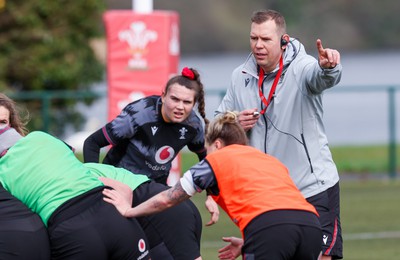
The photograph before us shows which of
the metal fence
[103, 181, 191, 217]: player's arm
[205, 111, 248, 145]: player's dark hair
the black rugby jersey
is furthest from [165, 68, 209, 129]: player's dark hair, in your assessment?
the metal fence

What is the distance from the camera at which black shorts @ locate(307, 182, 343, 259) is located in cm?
699

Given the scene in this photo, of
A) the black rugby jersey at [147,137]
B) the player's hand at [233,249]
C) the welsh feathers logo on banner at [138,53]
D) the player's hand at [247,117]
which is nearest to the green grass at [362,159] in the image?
the welsh feathers logo on banner at [138,53]

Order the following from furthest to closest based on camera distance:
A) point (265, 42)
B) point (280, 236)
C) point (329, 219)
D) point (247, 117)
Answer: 1. point (329, 219)
2. point (265, 42)
3. point (247, 117)
4. point (280, 236)

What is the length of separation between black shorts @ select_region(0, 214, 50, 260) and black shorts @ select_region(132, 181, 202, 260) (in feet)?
2.80

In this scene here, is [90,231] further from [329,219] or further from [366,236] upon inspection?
[366,236]

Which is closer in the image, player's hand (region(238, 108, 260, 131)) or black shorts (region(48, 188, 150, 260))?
black shorts (region(48, 188, 150, 260))

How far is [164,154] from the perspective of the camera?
751 cm

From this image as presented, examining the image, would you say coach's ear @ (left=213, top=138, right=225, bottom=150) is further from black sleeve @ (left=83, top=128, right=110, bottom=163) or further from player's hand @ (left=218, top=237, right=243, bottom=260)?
black sleeve @ (left=83, top=128, right=110, bottom=163)

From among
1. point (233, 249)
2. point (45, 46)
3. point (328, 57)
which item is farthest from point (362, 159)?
point (233, 249)

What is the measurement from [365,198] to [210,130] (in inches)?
384

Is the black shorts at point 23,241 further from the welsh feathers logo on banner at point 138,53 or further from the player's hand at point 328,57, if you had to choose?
the welsh feathers logo on banner at point 138,53

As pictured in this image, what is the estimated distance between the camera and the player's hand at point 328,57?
644 cm

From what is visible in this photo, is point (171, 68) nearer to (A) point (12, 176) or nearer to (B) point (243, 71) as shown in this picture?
(B) point (243, 71)

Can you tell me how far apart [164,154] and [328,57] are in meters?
1.66
